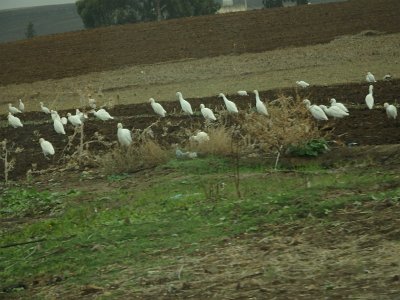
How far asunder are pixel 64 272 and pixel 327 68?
24589 millimetres

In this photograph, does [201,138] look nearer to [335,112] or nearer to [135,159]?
[135,159]

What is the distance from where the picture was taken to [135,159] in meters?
15.5

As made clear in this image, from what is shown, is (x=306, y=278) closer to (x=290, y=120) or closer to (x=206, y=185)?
(x=206, y=185)

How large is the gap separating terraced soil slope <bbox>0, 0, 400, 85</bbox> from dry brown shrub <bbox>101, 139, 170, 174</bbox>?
25167 millimetres

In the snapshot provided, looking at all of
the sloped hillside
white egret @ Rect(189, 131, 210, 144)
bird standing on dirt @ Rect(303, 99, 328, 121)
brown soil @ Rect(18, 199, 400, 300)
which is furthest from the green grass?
the sloped hillside

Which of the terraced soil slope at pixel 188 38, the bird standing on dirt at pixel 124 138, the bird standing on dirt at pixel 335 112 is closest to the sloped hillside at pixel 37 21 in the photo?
the terraced soil slope at pixel 188 38

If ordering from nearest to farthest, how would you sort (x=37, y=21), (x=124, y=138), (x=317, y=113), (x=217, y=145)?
(x=217, y=145)
(x=124, y=138)
(x=317, y=113)
(x=37, y=21)

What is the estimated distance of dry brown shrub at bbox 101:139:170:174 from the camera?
1541 cm

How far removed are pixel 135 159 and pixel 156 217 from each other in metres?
4.97

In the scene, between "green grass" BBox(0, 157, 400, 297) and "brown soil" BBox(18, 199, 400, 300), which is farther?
"green grass" BBox(0, 157, 400, 297)

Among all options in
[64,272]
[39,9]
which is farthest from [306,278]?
[39,9]

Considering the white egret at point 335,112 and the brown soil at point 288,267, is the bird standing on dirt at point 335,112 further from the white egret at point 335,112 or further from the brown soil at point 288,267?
the brown soil at point 288,267

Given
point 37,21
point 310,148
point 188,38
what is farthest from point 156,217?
point 37,21

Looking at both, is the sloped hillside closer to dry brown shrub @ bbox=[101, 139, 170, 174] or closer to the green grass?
dry brown shrub @ bbox=[101, 139, 170, 174]
